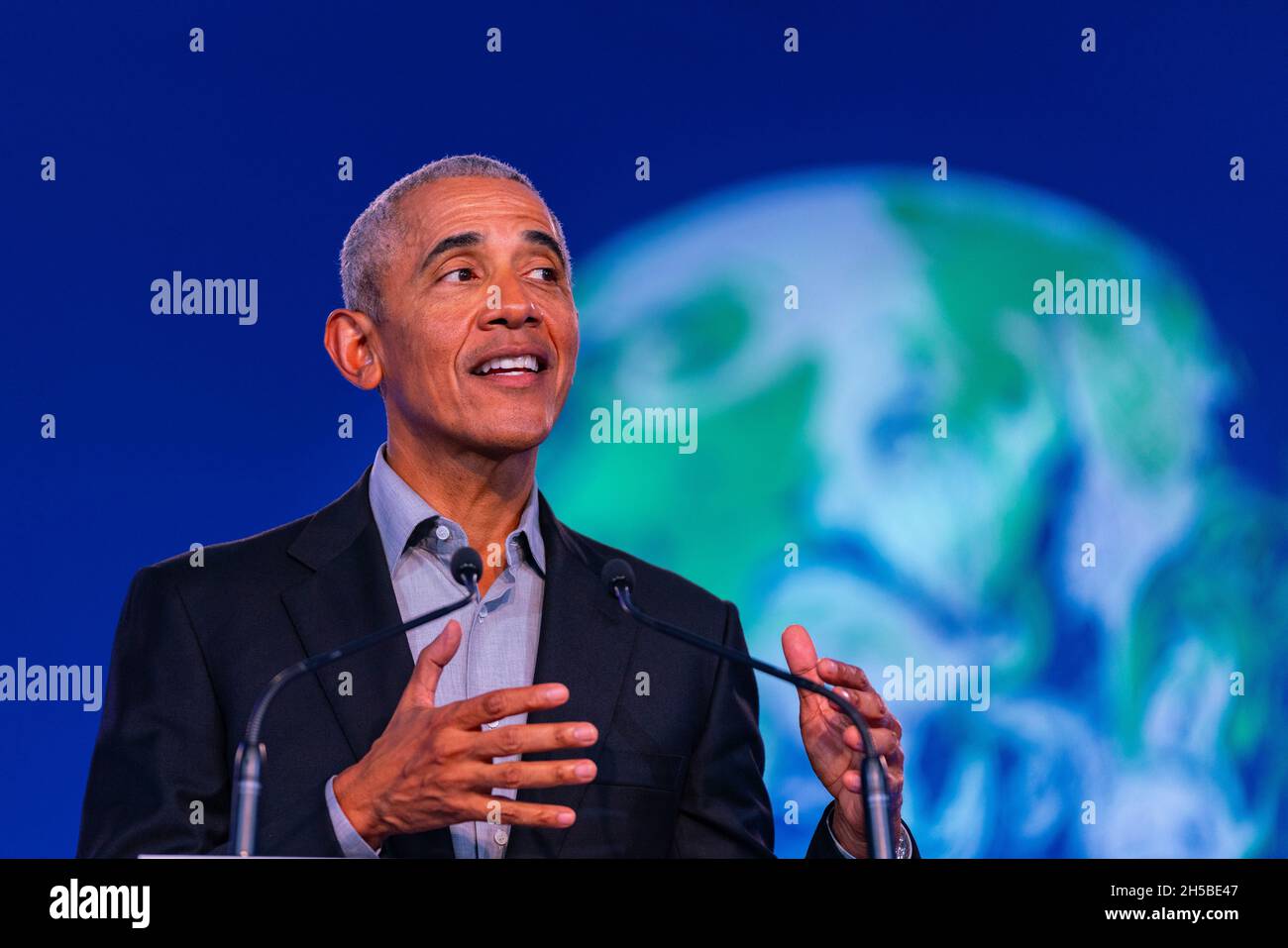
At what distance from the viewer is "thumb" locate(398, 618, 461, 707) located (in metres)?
1.87

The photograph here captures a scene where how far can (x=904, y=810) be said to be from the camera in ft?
10.7

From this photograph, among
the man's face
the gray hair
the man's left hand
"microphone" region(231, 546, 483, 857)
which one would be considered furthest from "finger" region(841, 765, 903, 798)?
the gray hair

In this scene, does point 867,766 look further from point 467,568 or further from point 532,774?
point 467,568

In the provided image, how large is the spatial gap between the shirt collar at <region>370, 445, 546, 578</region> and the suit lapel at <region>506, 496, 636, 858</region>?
59 mm

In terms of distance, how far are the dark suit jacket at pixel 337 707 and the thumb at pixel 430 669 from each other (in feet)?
0.87

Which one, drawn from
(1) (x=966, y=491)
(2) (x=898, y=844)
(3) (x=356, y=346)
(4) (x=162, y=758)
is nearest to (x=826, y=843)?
(2) (x=898, y=844)

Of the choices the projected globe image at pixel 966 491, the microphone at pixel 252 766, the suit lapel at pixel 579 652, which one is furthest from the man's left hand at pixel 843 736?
the projected globe image at pixel 966 491

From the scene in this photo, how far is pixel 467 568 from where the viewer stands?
1.95 metres

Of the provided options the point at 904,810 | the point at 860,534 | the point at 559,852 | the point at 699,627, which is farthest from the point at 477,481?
the point at 904,810

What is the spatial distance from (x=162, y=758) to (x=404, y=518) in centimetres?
55
